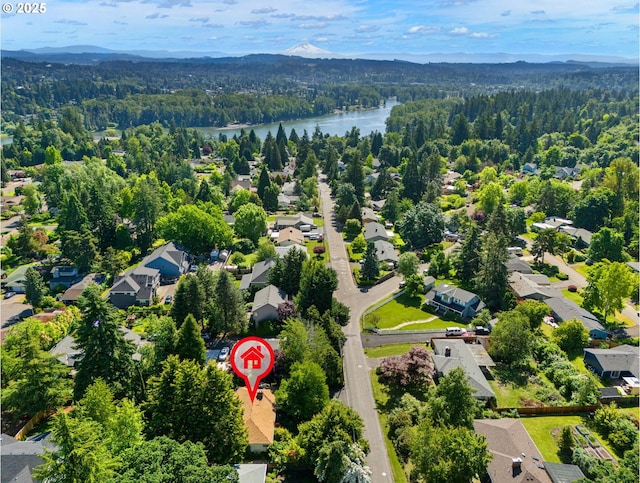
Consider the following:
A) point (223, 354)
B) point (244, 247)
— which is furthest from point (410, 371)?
point (244, 247)

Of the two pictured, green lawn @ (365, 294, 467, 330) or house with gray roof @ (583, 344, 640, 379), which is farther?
green lawn @ (365, 294, 467, 330)

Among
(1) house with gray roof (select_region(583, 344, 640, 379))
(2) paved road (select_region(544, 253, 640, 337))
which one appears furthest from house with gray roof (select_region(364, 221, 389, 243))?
(1) house with gray roof (select_region(583, 344, 640, 379))

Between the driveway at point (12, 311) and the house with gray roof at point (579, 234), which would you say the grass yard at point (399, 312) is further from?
the driveway at point (12, 311)

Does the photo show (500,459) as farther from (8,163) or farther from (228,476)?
(8,163)

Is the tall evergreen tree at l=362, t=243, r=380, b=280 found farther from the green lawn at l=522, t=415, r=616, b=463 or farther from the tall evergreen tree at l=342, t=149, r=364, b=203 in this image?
the tall evergreen tree at l=342, t=149, r=364, b=203

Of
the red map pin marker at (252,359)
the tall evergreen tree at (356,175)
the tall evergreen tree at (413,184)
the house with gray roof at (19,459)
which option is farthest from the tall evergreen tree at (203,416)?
the tall evergreen tree at (413,184)

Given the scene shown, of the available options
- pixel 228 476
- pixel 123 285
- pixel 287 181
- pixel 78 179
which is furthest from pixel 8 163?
pixel 228 476

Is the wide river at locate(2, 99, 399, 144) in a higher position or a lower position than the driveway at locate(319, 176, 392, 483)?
higher
